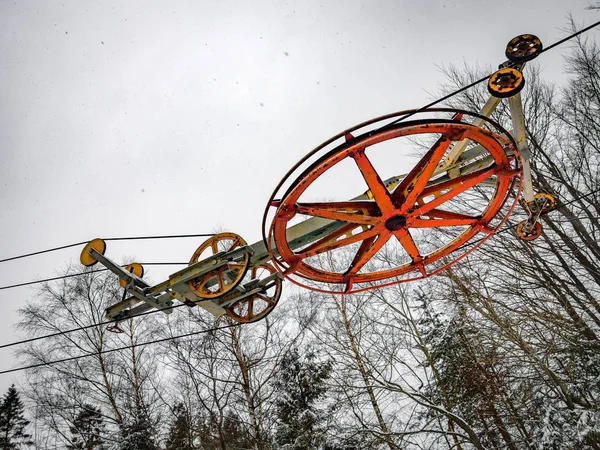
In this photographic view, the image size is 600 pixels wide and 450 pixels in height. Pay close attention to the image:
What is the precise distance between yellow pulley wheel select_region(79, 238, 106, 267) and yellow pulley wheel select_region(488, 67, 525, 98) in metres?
5.44

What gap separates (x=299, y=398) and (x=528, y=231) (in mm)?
11540

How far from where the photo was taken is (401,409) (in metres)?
11.3

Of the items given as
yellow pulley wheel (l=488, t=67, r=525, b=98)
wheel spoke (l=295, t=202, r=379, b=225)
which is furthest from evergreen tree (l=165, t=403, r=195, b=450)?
yellow pulley wheel (l=488, t=67, r=525, b=98)

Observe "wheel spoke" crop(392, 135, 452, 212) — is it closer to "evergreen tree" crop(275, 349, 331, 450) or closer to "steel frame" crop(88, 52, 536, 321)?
"steel frame" crop(88, 52, 536, 321)

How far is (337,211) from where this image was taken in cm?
325

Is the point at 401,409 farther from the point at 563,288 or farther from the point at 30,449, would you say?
the point at 30,449

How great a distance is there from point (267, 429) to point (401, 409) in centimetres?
485

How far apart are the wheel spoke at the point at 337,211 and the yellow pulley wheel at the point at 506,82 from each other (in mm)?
1557

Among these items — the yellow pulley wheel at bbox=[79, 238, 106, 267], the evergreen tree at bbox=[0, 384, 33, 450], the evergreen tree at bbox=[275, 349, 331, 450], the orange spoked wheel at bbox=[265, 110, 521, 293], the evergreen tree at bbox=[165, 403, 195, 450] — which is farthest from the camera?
the evergreen tree at bbox=[0, 384, 33, 450]

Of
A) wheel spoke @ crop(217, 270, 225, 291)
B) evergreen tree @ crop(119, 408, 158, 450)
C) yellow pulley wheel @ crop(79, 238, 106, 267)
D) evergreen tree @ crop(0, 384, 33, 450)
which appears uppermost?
evergreen tree @ crop(0, 384, 33, 450)

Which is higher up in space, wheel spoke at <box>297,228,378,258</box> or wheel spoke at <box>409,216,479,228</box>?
wheel spoke at <box>297,228,378,258</box>

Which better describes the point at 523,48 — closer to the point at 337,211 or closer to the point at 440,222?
the point at 440,222

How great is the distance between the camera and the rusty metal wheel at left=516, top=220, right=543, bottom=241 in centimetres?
462

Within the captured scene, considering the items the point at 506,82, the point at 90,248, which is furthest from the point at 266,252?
the point at 506,82
